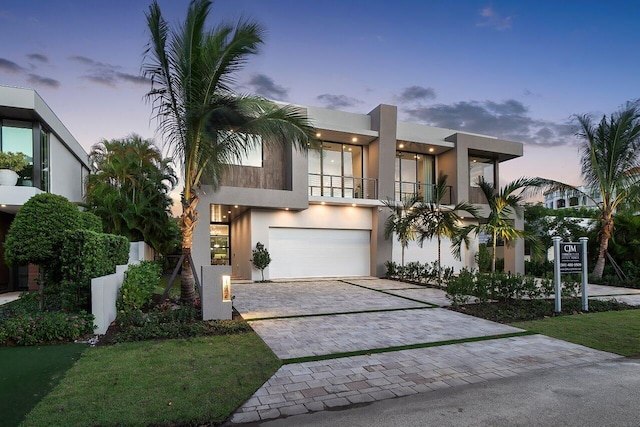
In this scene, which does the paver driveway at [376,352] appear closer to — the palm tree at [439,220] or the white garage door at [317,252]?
the palm tree at [439,220]

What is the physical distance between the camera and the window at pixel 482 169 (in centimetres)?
2019

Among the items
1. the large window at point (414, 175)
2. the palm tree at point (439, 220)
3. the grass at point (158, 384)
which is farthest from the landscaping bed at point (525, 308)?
the large window at point (414, 175)

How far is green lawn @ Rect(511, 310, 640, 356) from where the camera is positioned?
5.96 m

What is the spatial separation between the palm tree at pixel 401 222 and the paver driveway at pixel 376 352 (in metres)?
5.37

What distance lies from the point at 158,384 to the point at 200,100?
6.33 metres

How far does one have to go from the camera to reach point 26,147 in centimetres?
1224

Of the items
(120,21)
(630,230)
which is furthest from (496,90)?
(120,21)

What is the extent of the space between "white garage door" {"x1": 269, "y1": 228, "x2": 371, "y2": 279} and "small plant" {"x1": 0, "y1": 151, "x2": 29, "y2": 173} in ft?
29.2

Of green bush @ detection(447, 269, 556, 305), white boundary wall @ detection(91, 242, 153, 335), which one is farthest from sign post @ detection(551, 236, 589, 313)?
white boundary wall @ detection(91, 242, 153, 335)

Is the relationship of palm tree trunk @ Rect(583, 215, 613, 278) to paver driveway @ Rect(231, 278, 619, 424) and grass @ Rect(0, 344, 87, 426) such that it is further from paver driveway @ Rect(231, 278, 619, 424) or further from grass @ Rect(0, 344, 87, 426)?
grass @ Rect(0, 344, 87, 426)

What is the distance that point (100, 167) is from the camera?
18.8 meters

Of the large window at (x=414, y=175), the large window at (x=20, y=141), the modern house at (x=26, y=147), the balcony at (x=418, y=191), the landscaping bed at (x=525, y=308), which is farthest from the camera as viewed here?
the large window at (x=414, y=175)

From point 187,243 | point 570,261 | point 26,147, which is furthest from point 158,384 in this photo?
point 26,147

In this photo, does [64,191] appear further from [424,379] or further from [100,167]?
[424,379]
